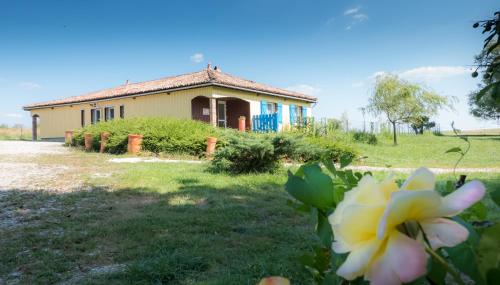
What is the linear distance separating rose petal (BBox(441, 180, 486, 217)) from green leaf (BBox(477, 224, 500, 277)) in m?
0.04

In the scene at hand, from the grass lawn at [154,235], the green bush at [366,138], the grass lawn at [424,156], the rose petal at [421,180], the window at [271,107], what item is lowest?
the grass lawn at [154,235]

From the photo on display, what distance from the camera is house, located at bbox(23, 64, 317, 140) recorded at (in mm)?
18906

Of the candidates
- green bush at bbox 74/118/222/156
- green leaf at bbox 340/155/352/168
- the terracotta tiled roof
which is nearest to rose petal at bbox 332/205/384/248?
green leaf at bbox 340/155/352/168

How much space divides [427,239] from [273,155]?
837 centimetres

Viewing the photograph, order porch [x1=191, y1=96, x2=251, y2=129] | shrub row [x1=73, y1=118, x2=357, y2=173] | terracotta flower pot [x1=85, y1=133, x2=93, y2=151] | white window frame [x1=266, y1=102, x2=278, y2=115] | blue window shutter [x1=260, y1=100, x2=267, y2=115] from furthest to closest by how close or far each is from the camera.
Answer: white window frame [x1=266, y1=102, x2=278, y2=115]
blue window shutter [x1=260, y1=100, x2=267, y2=115]
porch [x1=191, y1=96, x2=251, y2=129]
terracotta flower pot [x1=85, y1=133, x2=93, y2=151]
shrub row [x1=73, y1=118, x2=357, y2=173]

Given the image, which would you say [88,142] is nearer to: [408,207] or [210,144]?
[210,144]

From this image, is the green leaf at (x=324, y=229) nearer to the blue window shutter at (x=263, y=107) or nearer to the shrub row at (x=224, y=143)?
the shrub row at (x=224, y=143)

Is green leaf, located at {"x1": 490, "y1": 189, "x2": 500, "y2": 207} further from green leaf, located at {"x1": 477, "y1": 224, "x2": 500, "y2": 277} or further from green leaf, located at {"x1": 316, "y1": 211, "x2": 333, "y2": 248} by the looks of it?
green leaf, located at {"x1": 316, "y1": 211, "x2": 333, "y2": 248}

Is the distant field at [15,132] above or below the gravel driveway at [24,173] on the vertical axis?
above

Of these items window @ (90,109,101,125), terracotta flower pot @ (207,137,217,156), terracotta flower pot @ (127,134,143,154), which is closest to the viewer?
terracotta flower pot @ (207,137,217,156)

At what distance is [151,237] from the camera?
3920 millimetres

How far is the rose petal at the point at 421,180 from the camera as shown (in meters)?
0.34

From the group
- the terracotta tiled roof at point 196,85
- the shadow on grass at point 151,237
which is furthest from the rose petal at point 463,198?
the terracotta tiled roof at point 196,85

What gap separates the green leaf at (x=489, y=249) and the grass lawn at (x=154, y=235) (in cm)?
227
